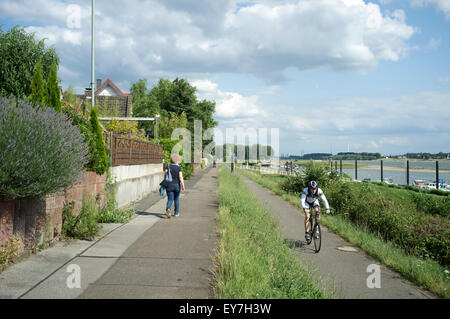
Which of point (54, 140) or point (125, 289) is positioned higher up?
point (54, 140)

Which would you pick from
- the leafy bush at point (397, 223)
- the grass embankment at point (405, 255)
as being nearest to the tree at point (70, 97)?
the grass embankment at point (405, 255)

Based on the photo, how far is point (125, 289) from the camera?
15.6ft

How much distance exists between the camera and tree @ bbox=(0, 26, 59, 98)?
25625mm

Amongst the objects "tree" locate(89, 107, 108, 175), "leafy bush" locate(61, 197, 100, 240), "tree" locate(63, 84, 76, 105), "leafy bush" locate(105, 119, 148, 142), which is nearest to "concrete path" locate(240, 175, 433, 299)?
"leafy bush" locate(61, 197, 100, 240)

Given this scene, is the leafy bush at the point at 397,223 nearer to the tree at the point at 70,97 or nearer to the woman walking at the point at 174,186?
the woman walking at the point at 174,186

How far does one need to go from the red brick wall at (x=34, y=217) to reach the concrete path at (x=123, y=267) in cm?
29

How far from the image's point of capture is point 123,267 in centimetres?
570

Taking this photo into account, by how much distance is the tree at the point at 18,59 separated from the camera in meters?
25.6

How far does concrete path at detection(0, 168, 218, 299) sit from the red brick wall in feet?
0.97

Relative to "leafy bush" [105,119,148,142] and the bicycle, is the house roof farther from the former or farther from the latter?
the bicycle

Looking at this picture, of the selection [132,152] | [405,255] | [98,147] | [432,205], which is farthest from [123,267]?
[432,205]
